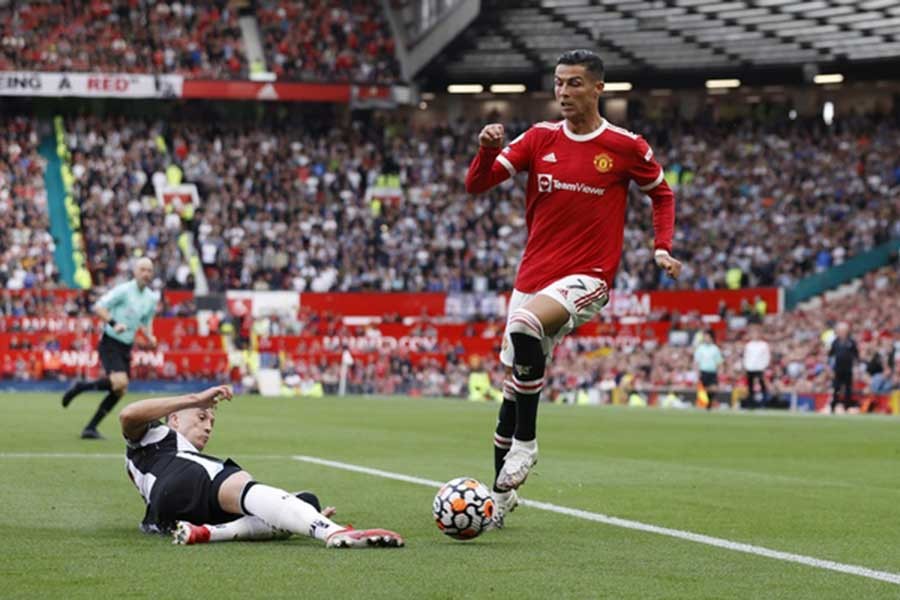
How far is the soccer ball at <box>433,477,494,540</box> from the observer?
8.59 meters

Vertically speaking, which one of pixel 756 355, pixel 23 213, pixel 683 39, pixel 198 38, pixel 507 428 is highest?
pixel 198 38

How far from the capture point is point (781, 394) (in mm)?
38094

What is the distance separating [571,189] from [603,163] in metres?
0.25

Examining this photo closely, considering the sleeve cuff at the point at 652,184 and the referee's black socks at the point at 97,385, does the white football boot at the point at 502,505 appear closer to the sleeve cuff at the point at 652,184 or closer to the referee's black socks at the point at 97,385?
the sleeve cuff at the point at 652,184

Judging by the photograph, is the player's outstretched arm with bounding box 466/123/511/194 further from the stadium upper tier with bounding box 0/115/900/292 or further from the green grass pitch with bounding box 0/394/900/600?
the stadium upper tier with bounding box 0/115/900/292

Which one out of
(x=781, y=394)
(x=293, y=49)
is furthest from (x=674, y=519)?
(x=293, y=49)

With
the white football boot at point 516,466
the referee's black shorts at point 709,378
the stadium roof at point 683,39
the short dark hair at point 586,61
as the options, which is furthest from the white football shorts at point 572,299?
the stadium roof at point 683,39

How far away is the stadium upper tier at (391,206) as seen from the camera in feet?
160

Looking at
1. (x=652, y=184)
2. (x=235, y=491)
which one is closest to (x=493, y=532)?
(x=235, y=491)

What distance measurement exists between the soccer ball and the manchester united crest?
7.22 feet

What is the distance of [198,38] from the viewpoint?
188 ft

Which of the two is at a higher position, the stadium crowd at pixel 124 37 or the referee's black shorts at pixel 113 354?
the stadium crowd at pixel 124 37

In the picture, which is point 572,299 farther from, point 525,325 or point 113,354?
point 113,354

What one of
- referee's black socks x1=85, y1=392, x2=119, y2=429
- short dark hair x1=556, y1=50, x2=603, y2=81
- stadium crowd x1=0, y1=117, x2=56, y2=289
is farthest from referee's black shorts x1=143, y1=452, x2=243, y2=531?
stadium crowd x1=0, y1=117, x2=56, y2=289
